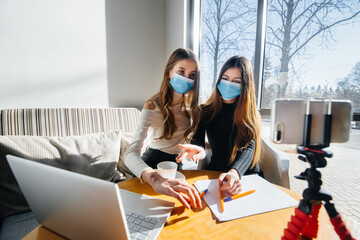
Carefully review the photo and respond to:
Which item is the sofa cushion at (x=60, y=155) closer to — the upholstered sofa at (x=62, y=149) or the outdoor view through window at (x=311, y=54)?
the upholstered sofa at (x=62, y=149)

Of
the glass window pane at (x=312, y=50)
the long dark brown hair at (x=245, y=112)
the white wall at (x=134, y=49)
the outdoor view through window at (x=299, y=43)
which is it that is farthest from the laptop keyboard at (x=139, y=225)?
the white wall at (x=134, y=49)

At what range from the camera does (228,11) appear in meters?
1.88

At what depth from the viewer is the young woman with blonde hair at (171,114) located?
1.01m

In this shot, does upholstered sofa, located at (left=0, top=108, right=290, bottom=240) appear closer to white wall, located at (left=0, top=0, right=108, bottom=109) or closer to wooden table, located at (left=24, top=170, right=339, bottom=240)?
white wall, located at (left=0, top=0, right=108, bottom=109)

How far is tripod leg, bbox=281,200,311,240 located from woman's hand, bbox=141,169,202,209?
26 centimetres

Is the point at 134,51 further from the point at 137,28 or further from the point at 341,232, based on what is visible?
the point at 341,232

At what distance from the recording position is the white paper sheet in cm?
55

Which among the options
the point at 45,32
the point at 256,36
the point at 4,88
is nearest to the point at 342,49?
the point at 256,36

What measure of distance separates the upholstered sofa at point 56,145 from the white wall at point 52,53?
285mm

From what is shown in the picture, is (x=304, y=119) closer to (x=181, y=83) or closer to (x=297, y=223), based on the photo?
(x=297, y=223)

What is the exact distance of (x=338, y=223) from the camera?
0.36 metres

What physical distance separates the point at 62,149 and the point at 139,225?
790mm

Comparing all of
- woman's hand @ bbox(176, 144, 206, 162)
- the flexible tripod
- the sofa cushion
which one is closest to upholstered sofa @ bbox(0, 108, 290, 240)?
the sofa cushion

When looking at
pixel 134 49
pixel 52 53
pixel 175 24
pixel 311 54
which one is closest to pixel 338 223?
pixel 311 54
